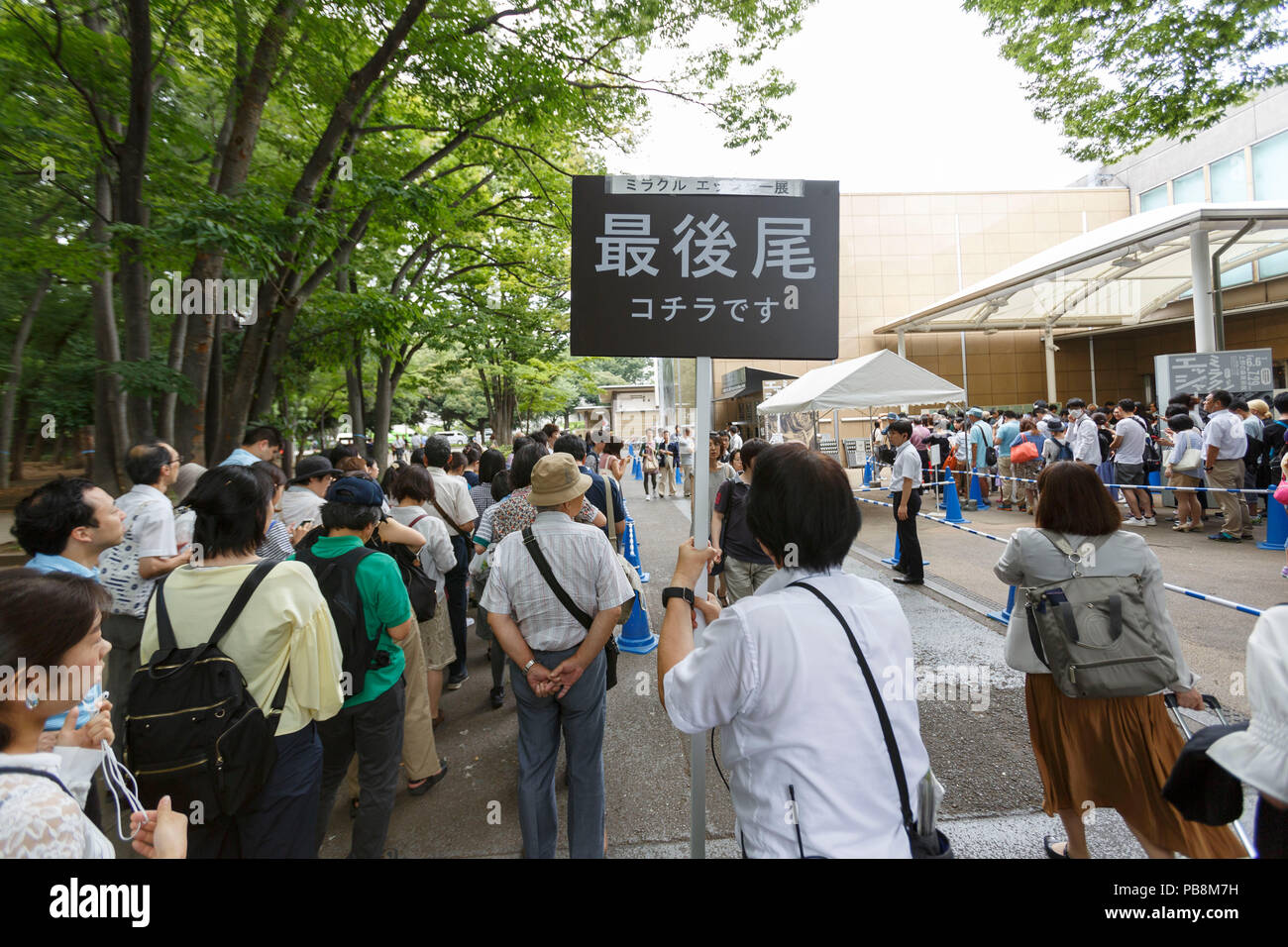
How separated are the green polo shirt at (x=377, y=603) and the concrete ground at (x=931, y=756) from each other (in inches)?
37.3

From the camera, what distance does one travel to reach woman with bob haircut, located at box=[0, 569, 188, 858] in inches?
51.5

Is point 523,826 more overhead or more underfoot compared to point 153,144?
more underfoot

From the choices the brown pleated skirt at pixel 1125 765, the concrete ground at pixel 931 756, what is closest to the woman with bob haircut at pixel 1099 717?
the brown pleated skirt at pixel 1125 765

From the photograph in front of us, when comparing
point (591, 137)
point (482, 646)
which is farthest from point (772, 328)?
point (591, 137)

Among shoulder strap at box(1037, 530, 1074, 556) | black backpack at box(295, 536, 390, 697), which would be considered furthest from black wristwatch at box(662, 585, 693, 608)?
shoulder strap at box(1037, 530, 1074, 556)

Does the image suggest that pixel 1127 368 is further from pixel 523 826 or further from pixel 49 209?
pixel 49 209

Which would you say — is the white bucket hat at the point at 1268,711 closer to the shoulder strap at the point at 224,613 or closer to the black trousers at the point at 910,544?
the shoulder strap at the point at 224,613

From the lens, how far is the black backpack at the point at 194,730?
1.86 metres

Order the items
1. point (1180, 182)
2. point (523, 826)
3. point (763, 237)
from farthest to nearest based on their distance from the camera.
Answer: point (1180, 182)
point (523, 826)
point (763, 237)

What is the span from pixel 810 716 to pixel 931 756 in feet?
9.48

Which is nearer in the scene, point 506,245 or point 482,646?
point 482,646

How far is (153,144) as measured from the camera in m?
7.11

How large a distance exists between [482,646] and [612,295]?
486 centimetres

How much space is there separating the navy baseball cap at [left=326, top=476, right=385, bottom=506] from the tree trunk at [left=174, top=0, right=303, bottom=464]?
5.00 m
